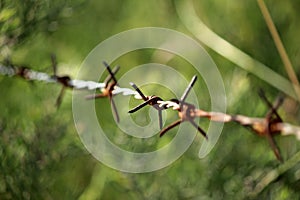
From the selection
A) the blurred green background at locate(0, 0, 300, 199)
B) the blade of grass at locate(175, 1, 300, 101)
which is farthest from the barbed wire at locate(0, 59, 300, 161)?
the blade of grass at locate(175, 1, 300, 101)

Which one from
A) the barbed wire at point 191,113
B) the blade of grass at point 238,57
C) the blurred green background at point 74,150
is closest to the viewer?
the barbed wire at point 191,113

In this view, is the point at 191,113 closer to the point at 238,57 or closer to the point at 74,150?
the point at 74,150

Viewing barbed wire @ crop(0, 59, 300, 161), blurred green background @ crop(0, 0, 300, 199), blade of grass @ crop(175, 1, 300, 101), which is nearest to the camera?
barbed wire @ crop(0, 59, 300, 161)

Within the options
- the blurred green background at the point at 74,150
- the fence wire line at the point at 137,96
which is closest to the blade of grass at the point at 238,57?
the blurred green background at the point at 74,150

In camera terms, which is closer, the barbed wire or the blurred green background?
the barbed wire

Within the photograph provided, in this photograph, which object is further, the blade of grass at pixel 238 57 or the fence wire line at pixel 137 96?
the blade of grass at pixel 238 57

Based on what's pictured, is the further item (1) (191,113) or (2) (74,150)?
(2) (74,150)

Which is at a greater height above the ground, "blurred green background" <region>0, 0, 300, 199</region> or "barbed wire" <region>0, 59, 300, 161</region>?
"barbed wire" <region>0, 59, 300, 161</region>

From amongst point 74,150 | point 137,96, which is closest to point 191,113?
point 137,96

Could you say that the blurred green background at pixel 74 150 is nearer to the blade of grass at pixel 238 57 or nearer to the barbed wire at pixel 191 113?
the blade of grass at pixel 238 57

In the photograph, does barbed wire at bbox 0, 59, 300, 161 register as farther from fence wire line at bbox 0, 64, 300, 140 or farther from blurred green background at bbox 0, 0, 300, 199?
blurred green background at bbox 0, 0, 300, 199
